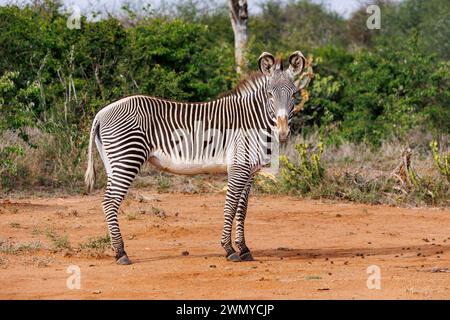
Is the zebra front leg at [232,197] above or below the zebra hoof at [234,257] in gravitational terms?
above

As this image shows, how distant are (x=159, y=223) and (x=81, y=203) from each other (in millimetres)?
1883

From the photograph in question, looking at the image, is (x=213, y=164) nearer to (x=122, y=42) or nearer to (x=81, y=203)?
(x=81, y=203)

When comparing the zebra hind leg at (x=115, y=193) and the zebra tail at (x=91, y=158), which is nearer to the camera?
the zebra hind leg at (x=115, y=193)

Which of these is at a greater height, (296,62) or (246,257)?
(296,62)

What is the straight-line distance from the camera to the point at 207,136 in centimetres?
1022

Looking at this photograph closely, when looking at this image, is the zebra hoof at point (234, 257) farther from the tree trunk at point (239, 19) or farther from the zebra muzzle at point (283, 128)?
the tree trunk at point (239, 19)

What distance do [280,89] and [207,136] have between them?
932 mm

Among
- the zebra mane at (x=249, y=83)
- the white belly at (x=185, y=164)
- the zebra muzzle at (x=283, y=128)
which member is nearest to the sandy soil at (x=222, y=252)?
the white belly at (x=185, y=164)

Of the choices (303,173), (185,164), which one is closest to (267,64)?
(185,164)

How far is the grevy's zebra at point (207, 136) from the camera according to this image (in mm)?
9898

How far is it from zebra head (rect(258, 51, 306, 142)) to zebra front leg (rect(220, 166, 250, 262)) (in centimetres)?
59

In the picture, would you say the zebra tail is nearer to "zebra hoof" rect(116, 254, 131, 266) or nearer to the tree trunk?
"zebra hoof" rect(116, 254, 131, 266)

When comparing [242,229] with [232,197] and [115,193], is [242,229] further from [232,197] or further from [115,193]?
[115,193]

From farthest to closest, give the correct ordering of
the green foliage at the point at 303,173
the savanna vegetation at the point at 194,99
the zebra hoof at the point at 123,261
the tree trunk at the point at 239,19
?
the tree trunk at the point at 239,19 → the savanna vegetation at the point at 194,99 → the green foliage at the point at 303,173 → the zebra hoof at the point at 123,261
